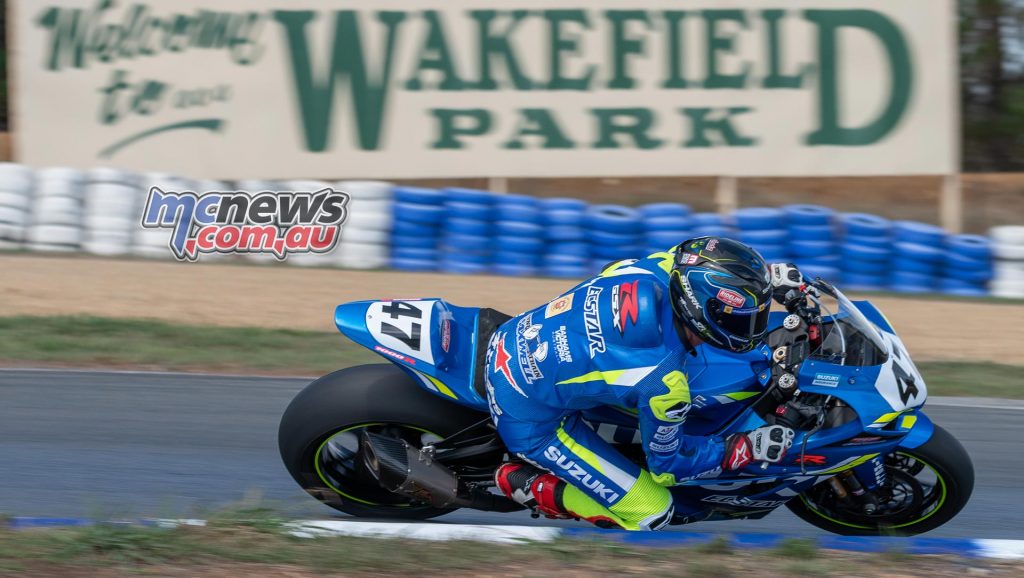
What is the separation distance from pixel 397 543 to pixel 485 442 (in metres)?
0.66

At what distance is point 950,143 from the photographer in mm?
12328

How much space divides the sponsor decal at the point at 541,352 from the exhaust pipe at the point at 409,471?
657mm

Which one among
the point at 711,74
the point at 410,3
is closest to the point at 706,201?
the point at 711,74

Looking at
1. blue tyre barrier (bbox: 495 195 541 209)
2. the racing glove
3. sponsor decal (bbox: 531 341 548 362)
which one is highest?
blue tyre barrier (bbox: 495 195 541 209)

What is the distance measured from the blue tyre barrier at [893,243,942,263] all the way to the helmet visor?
7.81 m

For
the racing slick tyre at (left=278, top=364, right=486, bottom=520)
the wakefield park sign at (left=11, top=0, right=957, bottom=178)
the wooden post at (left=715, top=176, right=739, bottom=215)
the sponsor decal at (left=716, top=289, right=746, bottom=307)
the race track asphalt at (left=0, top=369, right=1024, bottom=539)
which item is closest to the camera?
the sponsor decal at (left=716, top=289, right=746, bottom=307)

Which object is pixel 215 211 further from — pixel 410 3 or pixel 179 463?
pixel 179 463

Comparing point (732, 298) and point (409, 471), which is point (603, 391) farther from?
point (409, 471)

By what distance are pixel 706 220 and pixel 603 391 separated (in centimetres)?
768

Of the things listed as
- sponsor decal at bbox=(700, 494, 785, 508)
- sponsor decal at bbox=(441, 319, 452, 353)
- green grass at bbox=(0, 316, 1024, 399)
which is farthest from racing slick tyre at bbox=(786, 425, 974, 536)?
green grass at bbox=(0, 316, 1024, 399)

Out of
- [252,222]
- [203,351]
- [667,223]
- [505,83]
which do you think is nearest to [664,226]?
[667,223]

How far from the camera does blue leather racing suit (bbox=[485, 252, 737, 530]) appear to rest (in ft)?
13.5

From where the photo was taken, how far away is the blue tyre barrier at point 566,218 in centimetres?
1148

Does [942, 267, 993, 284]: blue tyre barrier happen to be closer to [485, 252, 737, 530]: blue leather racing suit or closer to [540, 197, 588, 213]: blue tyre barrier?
[540, 197, 588, 213]: blue tyre barrier
